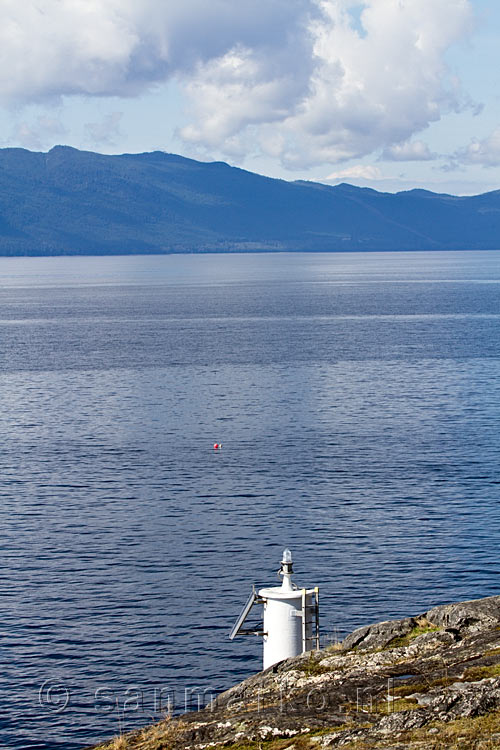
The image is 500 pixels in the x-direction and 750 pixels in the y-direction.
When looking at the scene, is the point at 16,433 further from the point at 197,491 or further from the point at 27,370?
the point at 27,370

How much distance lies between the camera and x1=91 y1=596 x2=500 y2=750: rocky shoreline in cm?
2038

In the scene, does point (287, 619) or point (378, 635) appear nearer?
point (378, 635)

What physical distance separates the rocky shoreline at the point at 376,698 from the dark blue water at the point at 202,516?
1814 centimetres

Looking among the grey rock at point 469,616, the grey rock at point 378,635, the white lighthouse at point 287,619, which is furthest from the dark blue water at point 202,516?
Answer: the grey rock at point 469,616

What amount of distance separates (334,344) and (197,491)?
337ft

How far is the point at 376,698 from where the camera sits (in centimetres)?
2250

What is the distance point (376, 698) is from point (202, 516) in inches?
1984

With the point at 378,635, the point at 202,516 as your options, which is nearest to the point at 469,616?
the point at 378,635

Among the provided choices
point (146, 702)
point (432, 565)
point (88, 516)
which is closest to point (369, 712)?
point (146, 702)

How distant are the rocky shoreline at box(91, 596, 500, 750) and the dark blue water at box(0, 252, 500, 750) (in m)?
18.1

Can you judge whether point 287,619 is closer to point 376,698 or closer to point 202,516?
point 376,698

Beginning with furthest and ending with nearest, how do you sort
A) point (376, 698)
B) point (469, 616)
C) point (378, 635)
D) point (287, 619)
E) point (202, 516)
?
1. point (202, 516)
2. point (287, 619)
3. point (378, 635)
4. point (469, 616)
5. point (376, 698)

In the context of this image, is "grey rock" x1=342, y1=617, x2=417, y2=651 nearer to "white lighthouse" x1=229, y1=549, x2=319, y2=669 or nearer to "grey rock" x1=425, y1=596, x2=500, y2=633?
"grey rock" x1=425, y1=596, x2=500, y2=633

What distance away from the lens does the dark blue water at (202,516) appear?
157 feet
